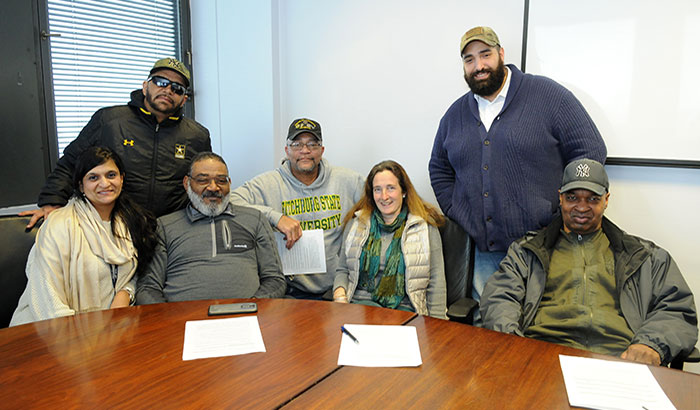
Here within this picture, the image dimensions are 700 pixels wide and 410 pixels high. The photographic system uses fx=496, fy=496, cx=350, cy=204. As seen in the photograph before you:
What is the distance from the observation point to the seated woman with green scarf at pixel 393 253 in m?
2.37

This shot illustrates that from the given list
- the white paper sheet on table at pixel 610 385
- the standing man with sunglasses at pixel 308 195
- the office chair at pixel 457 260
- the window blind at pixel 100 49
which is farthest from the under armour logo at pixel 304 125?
the white paper sheet on table at pixel 610 385

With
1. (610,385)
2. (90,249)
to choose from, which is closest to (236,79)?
(90,249)

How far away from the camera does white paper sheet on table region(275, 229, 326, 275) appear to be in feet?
8.87

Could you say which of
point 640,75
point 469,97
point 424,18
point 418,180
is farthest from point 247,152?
point 640,75

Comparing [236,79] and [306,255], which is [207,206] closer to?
[306,255]

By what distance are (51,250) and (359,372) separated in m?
1.48

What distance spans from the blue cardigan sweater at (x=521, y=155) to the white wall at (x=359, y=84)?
350 mm

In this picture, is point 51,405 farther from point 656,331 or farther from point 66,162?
point 656,331

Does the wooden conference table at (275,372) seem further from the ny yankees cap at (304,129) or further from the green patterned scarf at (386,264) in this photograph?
the ny yankees cap at (304,129)

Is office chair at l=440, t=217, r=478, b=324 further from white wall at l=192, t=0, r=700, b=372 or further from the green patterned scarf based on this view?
white wall at l=192, t=0, r=700, b=372

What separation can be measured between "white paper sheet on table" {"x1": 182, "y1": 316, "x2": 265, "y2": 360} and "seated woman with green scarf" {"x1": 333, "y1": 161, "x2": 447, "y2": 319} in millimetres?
758

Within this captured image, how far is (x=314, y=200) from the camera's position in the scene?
2898mm

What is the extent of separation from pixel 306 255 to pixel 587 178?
56.5 inches

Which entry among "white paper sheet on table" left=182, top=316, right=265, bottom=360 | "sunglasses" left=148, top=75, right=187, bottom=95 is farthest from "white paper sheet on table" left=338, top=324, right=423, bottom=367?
"sunglasses" left=148, top=75, right=187, bottom=95
